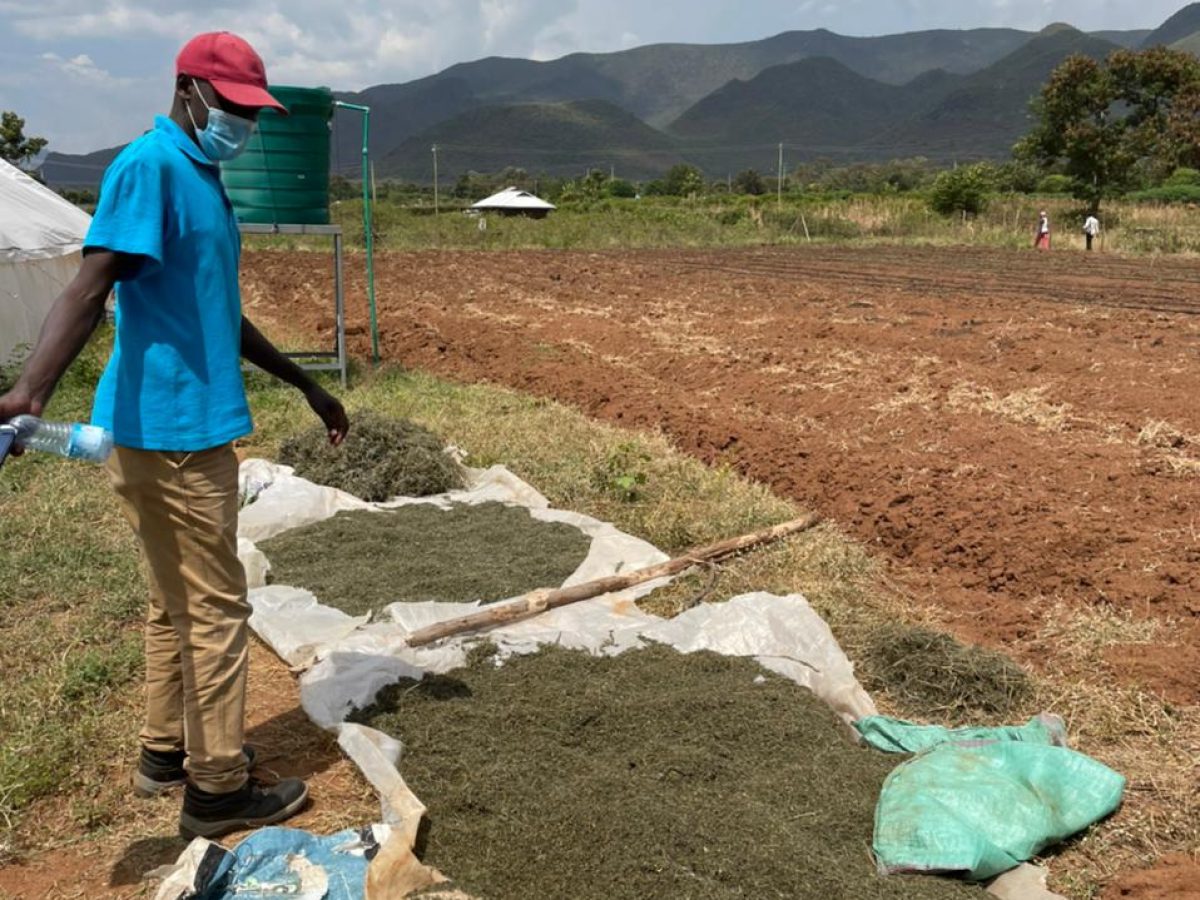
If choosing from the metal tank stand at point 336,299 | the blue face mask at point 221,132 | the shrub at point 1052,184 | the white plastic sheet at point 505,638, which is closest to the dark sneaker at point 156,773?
the white plastic sheet at point 505,638

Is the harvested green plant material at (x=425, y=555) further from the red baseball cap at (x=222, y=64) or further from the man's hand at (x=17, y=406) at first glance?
the red baseball cap at (x=222, y=64)

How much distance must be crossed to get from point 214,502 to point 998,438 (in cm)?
499

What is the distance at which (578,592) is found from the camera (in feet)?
13.9

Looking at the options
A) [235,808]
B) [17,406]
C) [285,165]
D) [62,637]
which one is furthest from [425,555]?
[285,165]

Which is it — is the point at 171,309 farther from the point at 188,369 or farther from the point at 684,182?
the point at 684,182

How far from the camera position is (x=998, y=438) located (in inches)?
245

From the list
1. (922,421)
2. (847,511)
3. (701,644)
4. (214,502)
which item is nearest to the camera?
(214,502)

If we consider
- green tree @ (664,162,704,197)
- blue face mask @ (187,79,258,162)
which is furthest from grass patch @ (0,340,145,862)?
green tree @ (664,162,704,197)

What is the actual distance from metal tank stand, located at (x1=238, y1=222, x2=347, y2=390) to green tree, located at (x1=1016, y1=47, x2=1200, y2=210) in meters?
27.5

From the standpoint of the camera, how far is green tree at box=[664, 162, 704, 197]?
54.9 meters

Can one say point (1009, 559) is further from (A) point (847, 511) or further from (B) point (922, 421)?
(B) point (922, 421)

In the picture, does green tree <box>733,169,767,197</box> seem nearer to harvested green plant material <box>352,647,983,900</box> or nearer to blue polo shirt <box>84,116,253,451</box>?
harvested green plant material <box>352,647,983,900</box>

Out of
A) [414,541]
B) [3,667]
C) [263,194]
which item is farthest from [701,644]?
[263,194]

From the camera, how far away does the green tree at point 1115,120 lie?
30.2 m
